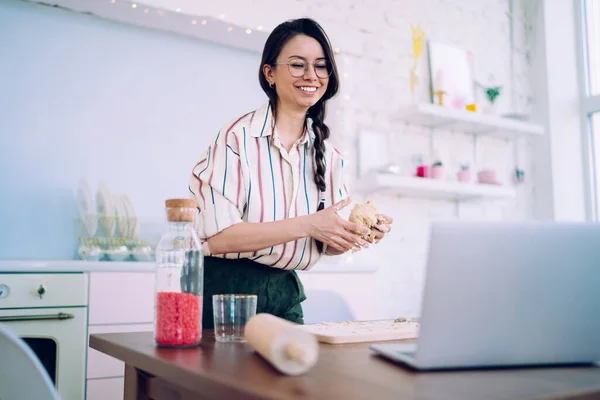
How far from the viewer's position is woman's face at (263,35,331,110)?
5.21 ft

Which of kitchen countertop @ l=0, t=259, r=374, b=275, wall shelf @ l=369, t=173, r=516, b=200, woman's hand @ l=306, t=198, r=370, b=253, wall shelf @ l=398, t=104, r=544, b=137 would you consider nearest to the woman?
woman's hand @ l=306, t=198, r=370, b=253

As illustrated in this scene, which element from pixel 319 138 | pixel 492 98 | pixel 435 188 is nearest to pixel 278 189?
pixel 319 138

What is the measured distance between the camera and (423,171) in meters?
3.50

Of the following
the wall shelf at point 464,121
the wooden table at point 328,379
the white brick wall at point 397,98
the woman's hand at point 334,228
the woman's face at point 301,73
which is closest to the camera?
the wooden table at point 328,379

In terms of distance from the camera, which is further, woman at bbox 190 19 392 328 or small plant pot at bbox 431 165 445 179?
small plant pot at bbox 431 165 445 179

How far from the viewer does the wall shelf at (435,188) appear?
3.24 meters

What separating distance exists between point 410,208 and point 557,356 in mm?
2822

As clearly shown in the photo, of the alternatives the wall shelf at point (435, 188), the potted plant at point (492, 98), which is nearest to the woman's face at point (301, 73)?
the wall shelf at point (435, 188)

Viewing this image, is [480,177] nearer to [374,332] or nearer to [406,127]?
[406,127]

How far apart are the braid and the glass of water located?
2.06 feet

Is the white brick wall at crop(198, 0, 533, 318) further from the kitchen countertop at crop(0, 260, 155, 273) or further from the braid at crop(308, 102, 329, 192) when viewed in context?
the braid at crop(308, 102, 329, 192)

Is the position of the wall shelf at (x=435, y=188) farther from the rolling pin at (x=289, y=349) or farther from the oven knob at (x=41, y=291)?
the rolling pin at (x=289, y=349)

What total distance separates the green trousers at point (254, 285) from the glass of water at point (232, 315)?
39 centimetres

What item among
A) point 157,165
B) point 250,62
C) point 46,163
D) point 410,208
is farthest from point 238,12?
point 410,208
